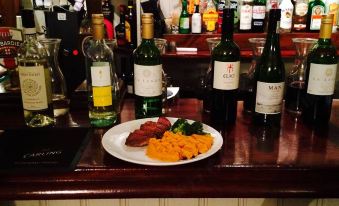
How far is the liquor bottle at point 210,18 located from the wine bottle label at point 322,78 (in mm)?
1390

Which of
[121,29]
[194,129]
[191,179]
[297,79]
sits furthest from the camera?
[121,29]

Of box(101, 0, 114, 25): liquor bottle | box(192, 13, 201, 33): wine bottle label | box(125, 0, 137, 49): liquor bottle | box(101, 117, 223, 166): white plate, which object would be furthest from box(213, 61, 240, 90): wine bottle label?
box(101, 0, 114, 25): liquor bottle

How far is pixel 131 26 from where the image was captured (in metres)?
2.18

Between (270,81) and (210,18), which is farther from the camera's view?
(210,18)

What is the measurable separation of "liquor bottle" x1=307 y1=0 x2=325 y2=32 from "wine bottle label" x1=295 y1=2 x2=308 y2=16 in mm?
46

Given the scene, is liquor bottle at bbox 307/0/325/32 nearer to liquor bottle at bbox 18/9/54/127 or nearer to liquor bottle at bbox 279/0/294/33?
liquor bottle at bbox 279/0/294/33

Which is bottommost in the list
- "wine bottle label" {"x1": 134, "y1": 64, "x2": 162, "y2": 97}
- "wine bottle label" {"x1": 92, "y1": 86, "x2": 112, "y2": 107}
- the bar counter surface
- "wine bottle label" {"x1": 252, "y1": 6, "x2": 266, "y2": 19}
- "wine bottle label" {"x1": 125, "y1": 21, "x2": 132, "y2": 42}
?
the bar counter surface

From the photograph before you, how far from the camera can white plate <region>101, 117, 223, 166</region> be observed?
0.70 m

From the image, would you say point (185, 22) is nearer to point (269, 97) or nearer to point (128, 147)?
point (269, 97)

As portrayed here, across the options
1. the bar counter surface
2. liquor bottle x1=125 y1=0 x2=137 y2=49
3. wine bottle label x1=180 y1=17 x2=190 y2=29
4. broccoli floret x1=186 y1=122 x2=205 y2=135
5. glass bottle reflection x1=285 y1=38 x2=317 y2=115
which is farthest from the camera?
wine bottle label x1=180 y1=17 x2=190 y2=29

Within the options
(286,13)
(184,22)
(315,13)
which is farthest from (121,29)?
(315,13)

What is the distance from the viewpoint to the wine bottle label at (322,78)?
0.87m

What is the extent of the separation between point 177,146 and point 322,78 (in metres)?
0.43

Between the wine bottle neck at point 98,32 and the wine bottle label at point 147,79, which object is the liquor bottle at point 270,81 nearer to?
the wine bottle label at point 147,79
